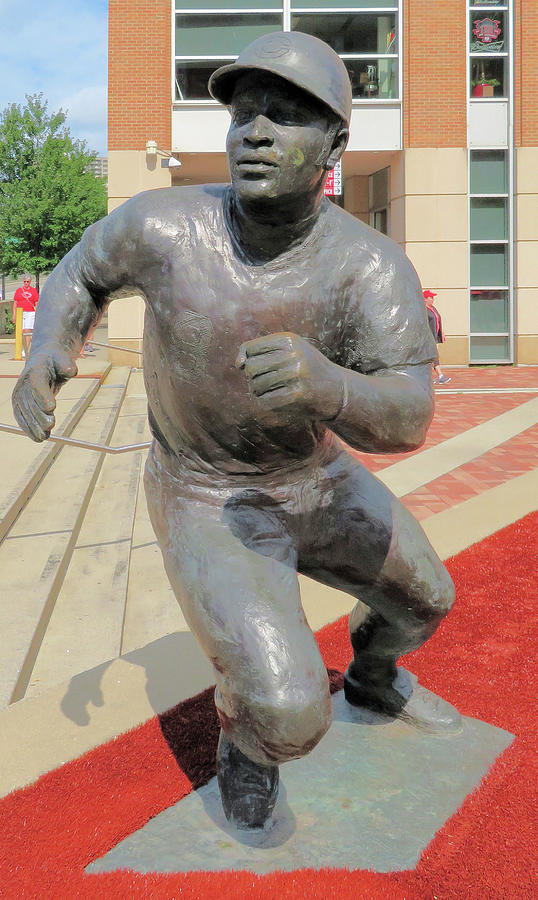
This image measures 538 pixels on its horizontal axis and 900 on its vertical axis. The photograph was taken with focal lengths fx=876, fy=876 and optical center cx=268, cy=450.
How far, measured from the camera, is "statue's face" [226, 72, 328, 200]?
216 centimetres

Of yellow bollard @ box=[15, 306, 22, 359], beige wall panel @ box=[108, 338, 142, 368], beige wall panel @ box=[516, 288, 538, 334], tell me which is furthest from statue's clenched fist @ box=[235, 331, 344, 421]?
beige wall panel @ box=[516, 288, 538, 334]

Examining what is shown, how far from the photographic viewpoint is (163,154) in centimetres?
1611

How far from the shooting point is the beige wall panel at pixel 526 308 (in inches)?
676

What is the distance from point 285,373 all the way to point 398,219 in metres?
16.3

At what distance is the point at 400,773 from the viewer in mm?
2957

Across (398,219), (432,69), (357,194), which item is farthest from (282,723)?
(357,194)

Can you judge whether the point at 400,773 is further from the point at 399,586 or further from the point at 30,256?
the point at 30,256

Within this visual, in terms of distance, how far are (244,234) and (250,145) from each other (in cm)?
24

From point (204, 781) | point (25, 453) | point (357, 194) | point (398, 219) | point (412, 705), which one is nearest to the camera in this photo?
point (204, 781)

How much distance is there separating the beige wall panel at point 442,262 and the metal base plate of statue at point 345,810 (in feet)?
47.6

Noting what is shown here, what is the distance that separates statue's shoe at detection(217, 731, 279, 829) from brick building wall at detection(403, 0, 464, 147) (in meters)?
15.8

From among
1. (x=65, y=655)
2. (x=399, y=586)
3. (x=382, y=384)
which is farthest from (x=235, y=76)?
(x=65, y=655)

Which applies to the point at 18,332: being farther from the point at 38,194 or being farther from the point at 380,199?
the point at 38,194

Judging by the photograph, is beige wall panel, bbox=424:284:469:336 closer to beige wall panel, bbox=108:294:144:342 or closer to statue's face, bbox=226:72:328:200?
beige wall panel, bbox=108:294:144:342
